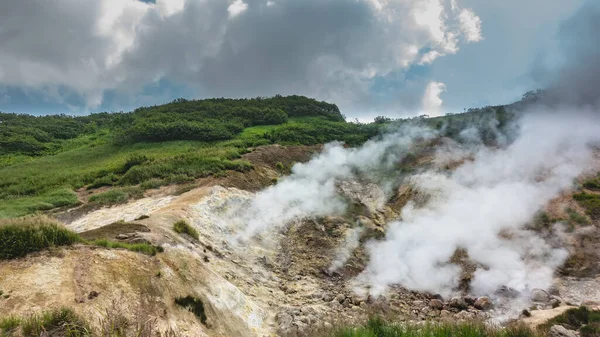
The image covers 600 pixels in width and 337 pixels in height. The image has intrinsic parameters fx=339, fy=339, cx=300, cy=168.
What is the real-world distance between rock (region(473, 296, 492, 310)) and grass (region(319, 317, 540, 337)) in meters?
6.16

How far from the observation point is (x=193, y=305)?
802 cm

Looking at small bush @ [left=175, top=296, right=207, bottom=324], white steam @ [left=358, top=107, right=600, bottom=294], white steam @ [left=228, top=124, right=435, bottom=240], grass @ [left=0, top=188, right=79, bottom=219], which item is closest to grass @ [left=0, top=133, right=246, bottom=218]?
grass @ [left=0, top=188, right=79, bottom=219]

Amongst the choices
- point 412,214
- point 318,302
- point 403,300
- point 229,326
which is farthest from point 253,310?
point 412,214

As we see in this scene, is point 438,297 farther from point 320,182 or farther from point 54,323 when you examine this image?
point 320,182

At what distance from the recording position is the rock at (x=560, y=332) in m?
7.88

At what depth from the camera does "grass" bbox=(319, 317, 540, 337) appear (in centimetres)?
514

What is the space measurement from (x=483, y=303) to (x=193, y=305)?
30.5 ft

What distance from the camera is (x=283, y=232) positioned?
1678 cm

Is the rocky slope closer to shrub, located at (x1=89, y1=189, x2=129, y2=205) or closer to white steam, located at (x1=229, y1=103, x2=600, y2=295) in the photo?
white steam, located at (x1=229, y1=103, x2=600, y2=295)

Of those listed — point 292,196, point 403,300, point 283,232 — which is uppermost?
point 292,196

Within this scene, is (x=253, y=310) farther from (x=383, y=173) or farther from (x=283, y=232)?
(x=383, y=173)

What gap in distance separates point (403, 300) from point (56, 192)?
63.7ft

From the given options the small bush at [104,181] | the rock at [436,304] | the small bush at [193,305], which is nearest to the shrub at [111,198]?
the small bush at [104,181]

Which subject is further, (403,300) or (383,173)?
(383,173)
